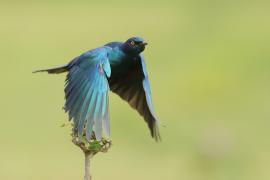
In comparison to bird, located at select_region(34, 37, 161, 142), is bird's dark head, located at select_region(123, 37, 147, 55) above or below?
above

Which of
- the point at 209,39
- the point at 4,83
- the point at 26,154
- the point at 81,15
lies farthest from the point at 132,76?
the point at 81,15

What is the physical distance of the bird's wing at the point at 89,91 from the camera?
745 cm

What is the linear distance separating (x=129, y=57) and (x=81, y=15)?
605 inches

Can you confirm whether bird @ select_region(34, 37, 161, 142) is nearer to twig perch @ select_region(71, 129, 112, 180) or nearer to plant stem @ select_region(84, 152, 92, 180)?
twig perch @ select_region(71, 129, 112, 180)

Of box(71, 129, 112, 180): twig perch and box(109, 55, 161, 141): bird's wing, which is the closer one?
box(71, 129, 112, 180): twig perch

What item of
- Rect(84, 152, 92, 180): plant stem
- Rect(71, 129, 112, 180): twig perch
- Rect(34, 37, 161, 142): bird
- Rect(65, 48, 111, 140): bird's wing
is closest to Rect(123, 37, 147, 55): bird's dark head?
Rect(34, 37, 161, 142): bird

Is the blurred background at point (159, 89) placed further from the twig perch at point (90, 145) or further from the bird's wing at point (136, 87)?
the twig perch at point (90, 145)

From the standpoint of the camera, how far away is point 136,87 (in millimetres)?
8734

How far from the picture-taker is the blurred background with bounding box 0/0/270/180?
13688 millimetres

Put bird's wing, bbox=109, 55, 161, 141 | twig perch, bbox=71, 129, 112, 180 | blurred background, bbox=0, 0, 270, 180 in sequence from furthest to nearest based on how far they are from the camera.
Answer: blurred background, bbox=0, 0, 270, 180 < bird's wing, bbox=109, 55, 161, 141 < twig perch, bbox=71, 129, 112, 180

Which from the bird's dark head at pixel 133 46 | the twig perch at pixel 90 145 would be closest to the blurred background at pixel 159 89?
the bird's dark head at pixel 133 46

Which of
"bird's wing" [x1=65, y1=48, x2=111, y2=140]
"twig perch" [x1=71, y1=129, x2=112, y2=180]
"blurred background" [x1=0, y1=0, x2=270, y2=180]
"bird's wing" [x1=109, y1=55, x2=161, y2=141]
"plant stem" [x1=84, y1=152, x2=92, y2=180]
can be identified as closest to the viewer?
"plant stem" [x1=84, y1=152, x2=92, y2=180]

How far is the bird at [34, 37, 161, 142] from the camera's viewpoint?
24.6ft

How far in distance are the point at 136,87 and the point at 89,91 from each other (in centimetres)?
79
